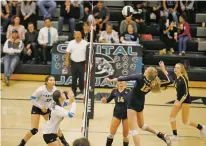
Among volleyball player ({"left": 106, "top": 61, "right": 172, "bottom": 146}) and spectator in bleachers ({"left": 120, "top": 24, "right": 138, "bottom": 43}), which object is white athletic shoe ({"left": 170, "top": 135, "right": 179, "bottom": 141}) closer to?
volleyball player ({"left": 106, "top": 61, "right": 172, "bottom": 146})

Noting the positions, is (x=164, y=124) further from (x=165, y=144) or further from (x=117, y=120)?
(x=117, y=120)

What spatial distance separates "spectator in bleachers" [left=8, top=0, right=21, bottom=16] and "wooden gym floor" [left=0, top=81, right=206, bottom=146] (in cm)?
348

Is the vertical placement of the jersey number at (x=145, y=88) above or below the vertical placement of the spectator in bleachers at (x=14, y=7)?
below

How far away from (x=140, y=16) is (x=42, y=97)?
875cm

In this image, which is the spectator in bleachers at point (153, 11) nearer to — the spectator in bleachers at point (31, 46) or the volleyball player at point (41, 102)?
the spectator in bleachers at point (31, 46)

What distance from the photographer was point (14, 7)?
18391 mm

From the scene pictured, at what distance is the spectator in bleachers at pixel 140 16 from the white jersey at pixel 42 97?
8.34 m

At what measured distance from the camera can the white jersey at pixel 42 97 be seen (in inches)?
390

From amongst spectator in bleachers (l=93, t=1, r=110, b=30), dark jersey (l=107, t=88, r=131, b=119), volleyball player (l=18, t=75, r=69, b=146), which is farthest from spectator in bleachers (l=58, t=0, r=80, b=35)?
dark jersey (l=107, t=88, r=131, b=119)

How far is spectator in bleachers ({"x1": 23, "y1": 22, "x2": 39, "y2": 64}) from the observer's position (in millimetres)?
16703

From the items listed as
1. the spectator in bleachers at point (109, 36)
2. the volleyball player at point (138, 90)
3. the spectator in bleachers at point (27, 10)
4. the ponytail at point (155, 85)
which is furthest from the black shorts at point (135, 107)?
the spectator in bleachers at point (27, 10)

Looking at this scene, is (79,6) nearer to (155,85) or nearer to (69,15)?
(69,15)

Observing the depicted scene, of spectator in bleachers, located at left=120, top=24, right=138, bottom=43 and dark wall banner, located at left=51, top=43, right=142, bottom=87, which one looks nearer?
dark wall banner, located at left=51, top=43, right=142, bottom=87

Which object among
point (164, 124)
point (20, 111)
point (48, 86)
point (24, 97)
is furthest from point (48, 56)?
Result: point (48, 86)
